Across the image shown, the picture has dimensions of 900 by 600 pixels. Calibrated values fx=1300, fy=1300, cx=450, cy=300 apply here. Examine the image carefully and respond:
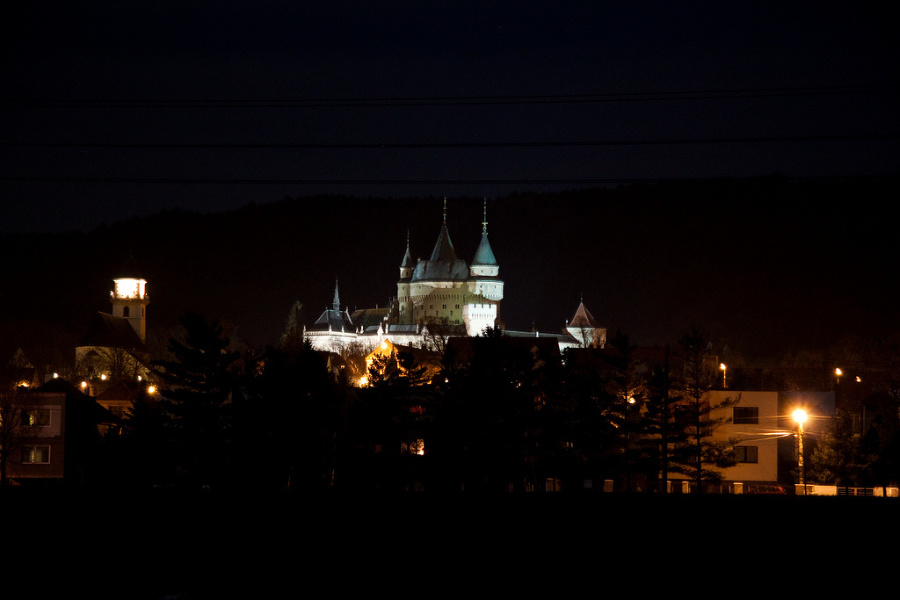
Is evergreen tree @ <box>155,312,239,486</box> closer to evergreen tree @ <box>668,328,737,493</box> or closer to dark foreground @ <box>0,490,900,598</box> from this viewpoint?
dark foreground @ <box>0,490,900,598</box>

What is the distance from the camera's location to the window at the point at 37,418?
7488 centimetres

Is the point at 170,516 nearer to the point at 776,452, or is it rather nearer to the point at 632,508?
the point at 632,508

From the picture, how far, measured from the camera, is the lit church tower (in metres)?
189

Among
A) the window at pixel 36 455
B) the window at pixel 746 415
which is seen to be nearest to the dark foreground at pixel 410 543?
the window at pixel 746 415

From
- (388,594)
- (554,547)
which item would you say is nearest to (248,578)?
(388,594)

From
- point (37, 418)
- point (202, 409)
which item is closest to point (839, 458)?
point (202, 409)

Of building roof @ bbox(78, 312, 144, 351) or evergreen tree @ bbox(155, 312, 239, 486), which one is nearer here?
evergreen tree @ bbox(155, 312, 239, 486)

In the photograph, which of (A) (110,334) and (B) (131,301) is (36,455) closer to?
(A) (110,334)

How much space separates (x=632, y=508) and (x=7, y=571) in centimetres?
1669

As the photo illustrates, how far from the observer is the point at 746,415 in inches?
2899

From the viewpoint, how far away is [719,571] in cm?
3127

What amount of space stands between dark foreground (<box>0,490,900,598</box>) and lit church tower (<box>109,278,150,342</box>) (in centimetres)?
15583

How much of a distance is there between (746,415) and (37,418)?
40706mm

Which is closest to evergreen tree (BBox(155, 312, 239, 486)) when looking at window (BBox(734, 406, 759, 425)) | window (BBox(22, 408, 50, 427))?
window (BBox(22, 408, 50, 427))
